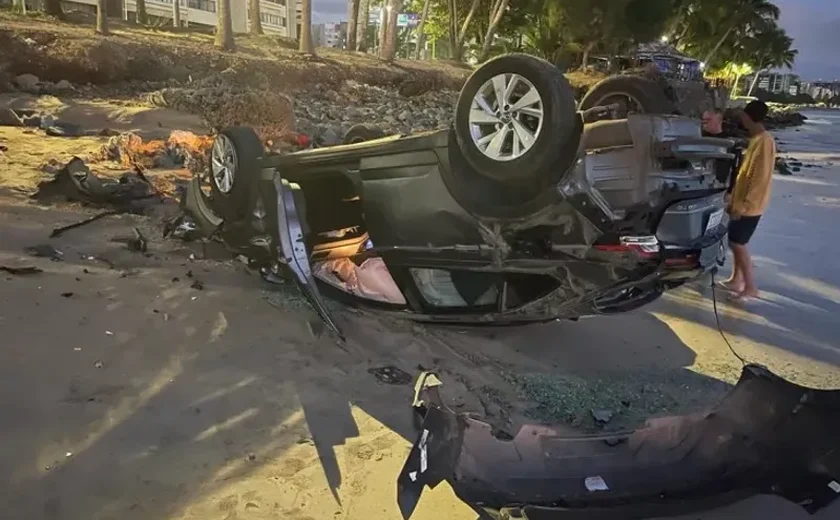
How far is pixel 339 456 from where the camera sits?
367cm

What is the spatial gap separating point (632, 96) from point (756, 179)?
10.3ft

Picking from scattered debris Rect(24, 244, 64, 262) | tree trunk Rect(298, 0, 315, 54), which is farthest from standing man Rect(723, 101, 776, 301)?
tree trunk Rect(298, 0, 315, 54)

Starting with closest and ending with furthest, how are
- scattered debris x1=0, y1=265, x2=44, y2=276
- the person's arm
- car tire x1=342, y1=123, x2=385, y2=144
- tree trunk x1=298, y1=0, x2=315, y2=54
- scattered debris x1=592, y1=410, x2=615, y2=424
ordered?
1. scattered debris x1=592, y1=410, x2=615, y2=424
2. scattered debris x1=0, y1=265, x2=44, y2=276
3. car tire x1=342, y1=123, x2=385, y2=144
4. the person's arm
5. tree trunk x1=298, y1=0, x2=315, y2=54

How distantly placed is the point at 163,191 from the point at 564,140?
19.8 ft

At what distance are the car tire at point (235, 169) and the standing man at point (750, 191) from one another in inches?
180

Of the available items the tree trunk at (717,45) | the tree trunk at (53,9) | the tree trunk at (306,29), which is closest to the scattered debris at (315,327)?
the tree trunk at (306,29)

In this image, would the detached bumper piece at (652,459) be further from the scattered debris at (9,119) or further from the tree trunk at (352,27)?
the tree trunk at (352,27)

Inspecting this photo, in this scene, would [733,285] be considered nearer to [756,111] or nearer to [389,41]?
[756,111]

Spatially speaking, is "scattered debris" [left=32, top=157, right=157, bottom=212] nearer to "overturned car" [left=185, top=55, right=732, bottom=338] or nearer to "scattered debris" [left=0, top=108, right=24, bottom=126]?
"overturned car" [left=185, top=55, right=732, bottom=338]

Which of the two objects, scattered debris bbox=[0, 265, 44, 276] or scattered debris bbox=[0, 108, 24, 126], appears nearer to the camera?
scattered debris bbox=[0, 265, 44, 276]

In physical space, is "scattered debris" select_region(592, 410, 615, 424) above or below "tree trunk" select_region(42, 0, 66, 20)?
below

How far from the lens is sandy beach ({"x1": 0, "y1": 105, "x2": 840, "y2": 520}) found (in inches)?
130

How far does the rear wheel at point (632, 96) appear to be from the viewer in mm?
4617

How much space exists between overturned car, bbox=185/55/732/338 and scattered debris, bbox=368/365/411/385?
0.44m
